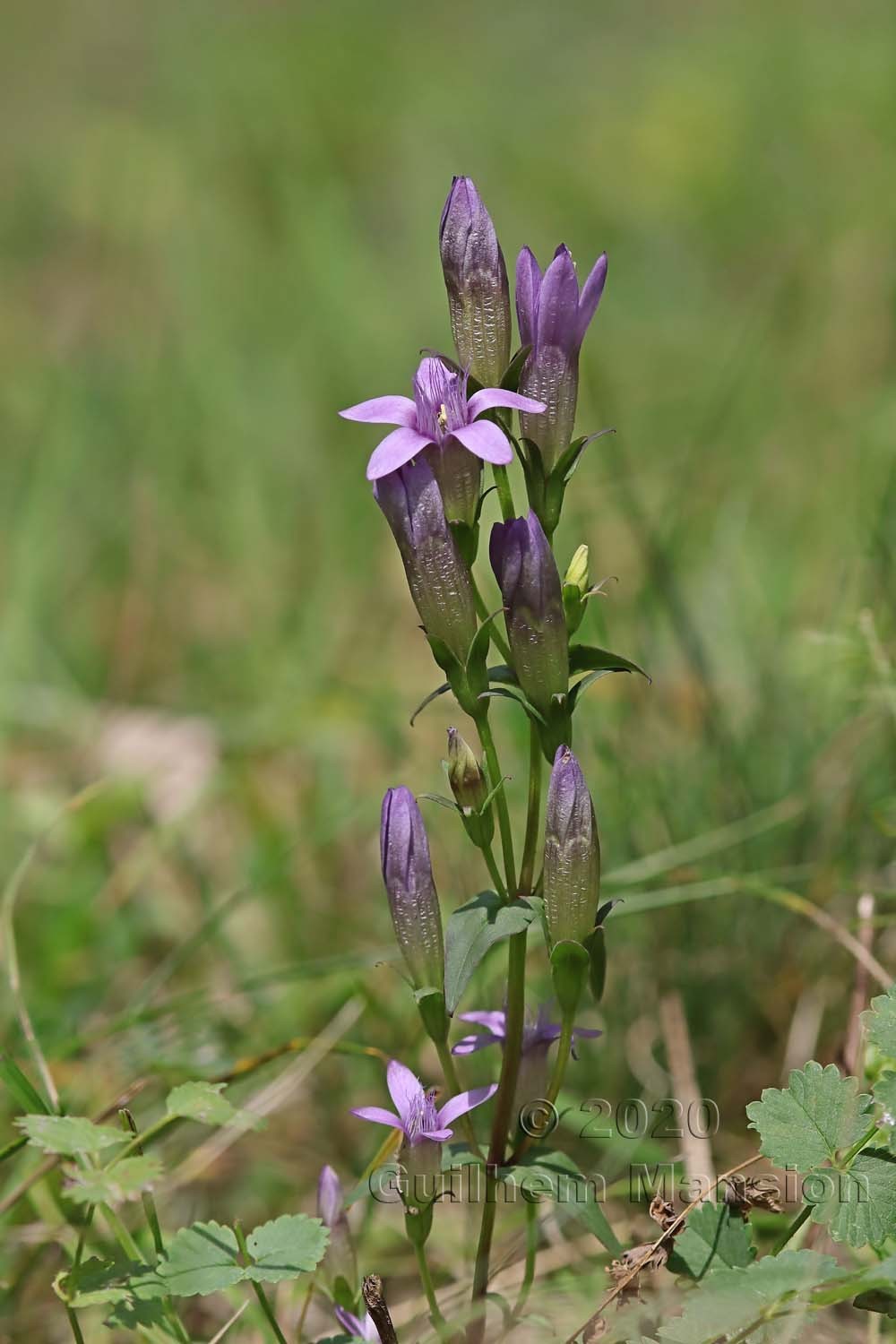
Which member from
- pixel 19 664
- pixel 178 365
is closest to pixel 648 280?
pixel 178 365

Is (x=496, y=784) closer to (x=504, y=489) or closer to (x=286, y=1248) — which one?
(x=504, y=489)

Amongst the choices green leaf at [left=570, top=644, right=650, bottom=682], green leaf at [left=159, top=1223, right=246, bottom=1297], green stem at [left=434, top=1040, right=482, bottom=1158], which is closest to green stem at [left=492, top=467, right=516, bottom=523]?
green leaf at [left=570, top=644, right=650, bottom=682]

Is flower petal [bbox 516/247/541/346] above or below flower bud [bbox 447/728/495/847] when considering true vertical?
above

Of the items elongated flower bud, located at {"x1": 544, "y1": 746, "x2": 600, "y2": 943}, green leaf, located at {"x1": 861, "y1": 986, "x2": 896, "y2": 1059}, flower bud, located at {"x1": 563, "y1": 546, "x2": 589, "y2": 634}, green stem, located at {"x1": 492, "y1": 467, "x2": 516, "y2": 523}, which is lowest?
green leaf, located at {"x1": 861, "y1": 986, "x2": 896, "y2": 1059}

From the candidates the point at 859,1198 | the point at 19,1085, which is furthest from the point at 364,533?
the point at 859,1198

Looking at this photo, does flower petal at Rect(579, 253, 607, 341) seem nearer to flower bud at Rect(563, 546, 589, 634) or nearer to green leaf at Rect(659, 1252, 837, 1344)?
flower bud at Rect(563, 546, 589, 634)

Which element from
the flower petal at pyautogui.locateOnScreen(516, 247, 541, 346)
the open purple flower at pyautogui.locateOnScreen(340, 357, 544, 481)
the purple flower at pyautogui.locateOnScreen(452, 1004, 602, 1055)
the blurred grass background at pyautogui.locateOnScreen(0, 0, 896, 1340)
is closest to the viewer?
the open purple flower at pyautogui.locateOnScreen(340, 357, 544, 481)

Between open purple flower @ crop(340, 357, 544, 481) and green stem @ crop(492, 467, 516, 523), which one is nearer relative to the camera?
open purple flower @ crop(340, 357, 544, 481)
